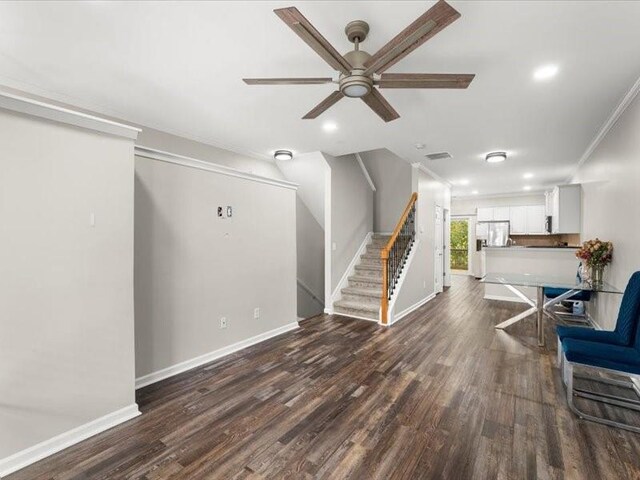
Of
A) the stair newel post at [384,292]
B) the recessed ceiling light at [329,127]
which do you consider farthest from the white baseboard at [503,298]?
the recessed ceiling light at [329,127]

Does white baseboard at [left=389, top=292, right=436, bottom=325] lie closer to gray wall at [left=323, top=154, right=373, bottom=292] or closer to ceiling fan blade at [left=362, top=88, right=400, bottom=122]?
gray wall at [left=323, top=154, right=373, bottom=292]

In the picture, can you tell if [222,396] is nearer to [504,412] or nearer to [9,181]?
[9,181]

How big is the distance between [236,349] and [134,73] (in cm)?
312

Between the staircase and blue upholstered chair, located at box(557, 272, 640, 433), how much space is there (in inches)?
107

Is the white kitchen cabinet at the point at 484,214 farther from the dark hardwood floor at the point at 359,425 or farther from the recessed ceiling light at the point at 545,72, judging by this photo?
the recessed ceiling light at the point at 545,72

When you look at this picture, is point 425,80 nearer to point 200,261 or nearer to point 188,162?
point 188,162

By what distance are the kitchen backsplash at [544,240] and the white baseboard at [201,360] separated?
6.63 meters

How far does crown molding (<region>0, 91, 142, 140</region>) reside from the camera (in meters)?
1.81

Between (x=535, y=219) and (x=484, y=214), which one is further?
(x=484, y=214)

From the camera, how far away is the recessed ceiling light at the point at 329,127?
12.6ft

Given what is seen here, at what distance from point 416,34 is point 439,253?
6.42 metres

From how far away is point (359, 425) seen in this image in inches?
88.7

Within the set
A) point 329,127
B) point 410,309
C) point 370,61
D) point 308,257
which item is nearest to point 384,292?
point 410,309

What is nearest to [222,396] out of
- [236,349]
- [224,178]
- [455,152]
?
[236,349]
